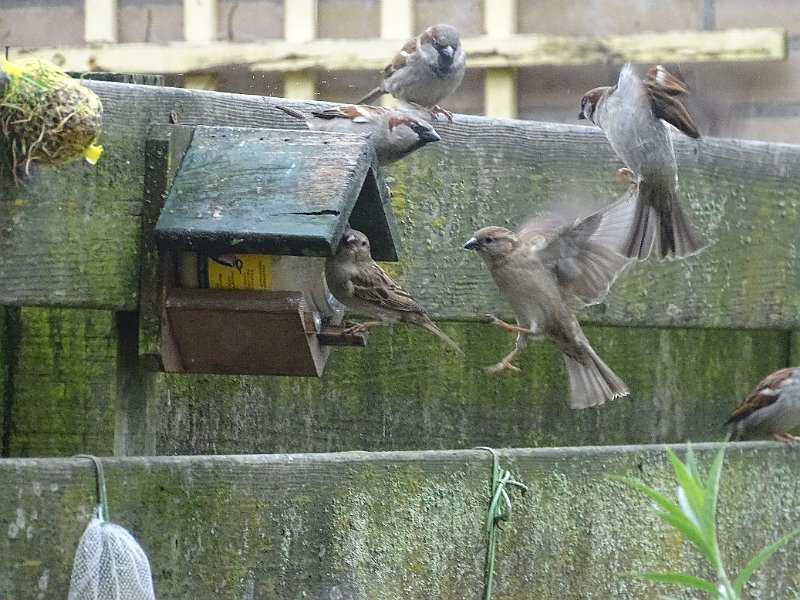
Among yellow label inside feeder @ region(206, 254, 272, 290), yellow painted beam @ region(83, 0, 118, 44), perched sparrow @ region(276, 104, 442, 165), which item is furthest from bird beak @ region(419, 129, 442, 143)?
yellow painted beam @ region(83, 0, 118, 44)

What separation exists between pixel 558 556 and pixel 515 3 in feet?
8.51

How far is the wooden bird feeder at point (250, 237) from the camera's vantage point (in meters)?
2.45

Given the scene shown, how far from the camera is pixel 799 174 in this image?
395cm

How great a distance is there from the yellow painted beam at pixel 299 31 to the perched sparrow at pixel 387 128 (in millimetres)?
1664

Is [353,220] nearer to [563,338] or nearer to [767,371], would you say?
[563,338]

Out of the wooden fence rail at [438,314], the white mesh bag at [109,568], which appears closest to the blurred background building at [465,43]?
the wooden fence rail at [438,314]

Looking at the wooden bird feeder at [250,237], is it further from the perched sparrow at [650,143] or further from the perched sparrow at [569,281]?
the perched sparrow at [650,143]

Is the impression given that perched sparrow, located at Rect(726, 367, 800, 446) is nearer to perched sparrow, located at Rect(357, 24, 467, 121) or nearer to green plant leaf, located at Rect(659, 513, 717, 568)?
perched sparrow, located at Rect(357, 24, 467, 121)

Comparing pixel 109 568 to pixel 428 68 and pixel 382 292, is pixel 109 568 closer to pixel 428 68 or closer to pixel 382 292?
pixel 382 292

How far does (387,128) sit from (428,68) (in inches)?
57.2

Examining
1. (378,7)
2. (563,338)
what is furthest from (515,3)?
(563,338)

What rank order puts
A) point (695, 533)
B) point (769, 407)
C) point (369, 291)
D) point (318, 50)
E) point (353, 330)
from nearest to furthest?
point (695, 533), point (353, 330), point (369, 291), point (769, 407), point (318, 50)

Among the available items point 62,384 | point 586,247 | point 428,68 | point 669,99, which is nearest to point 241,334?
point 62,384

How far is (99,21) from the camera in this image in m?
5.02
